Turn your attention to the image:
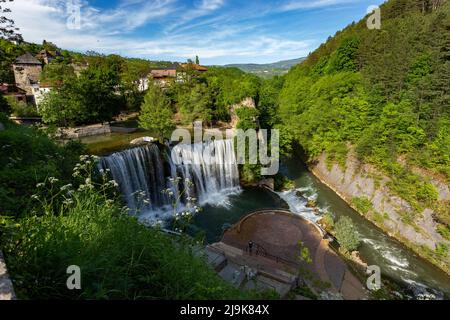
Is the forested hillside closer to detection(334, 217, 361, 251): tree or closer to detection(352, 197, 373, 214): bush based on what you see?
detection(352, 197, 373, 214): bush

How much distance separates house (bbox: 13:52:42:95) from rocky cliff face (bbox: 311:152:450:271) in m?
39.8

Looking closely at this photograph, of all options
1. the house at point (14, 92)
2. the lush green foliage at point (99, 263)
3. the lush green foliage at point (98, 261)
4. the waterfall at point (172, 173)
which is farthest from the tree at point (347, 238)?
the house at point (14, 92)

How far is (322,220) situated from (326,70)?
29.8 metres

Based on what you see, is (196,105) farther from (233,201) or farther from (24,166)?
(24,166)

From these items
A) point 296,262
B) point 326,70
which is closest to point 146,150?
point 296,262

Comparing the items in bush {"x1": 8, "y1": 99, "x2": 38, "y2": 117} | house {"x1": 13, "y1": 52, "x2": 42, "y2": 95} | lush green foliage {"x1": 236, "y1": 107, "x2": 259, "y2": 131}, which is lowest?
lush green foliage {"x1": 236, "y1": 107, "x2": 259, "y2": 131}

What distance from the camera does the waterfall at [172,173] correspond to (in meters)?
15.7

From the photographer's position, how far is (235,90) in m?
31.4

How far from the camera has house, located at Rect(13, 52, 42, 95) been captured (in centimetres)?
3453

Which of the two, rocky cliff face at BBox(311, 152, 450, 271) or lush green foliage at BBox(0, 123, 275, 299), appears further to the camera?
rocky cliff face at BBox(311, 152, 450, 271)

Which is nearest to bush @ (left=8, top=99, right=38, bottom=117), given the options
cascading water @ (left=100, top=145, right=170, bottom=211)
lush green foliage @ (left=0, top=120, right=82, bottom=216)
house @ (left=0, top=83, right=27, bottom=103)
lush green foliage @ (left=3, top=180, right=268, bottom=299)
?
house @ (left=0, top=83, right=27, bottom=103)

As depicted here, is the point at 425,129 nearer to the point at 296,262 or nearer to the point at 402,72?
the point at 402,72

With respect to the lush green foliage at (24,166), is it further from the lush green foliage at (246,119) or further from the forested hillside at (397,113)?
the forested hillside at (397,113)

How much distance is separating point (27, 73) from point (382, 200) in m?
47.6
